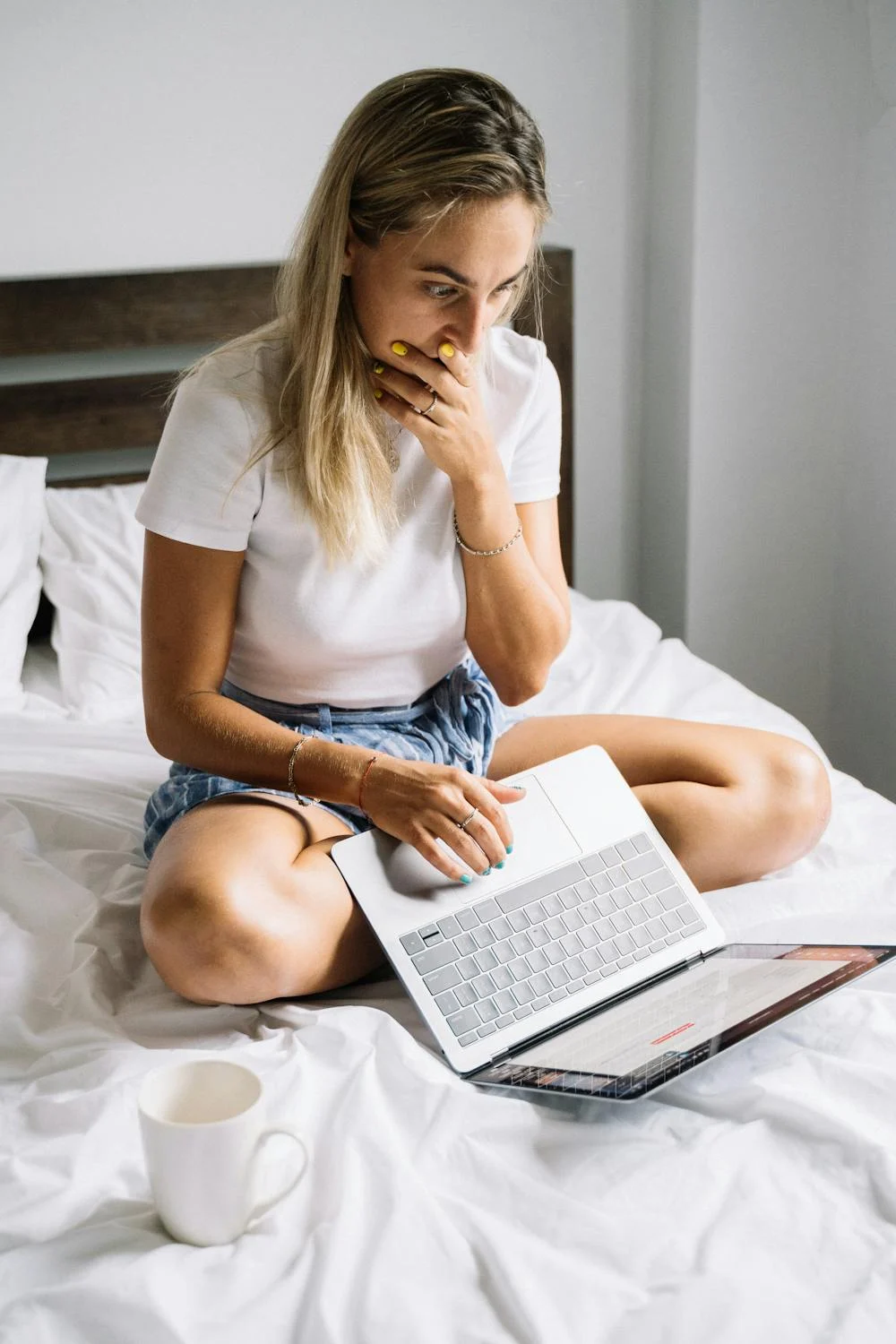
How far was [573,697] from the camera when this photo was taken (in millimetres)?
1820

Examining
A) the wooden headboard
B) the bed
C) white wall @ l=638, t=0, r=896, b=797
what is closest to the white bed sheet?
the bed

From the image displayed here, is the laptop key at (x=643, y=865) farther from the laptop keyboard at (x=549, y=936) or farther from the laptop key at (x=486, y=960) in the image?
the laptop key at (x=486, y=960)

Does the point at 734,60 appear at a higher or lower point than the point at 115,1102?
higher

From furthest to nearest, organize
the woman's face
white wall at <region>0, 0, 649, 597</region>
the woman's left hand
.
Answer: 1. white wall at <region>0, 0, 649, 597</region>
2. the woman's left hand
3. the woman's face

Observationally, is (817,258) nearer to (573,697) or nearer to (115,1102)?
(573,697)

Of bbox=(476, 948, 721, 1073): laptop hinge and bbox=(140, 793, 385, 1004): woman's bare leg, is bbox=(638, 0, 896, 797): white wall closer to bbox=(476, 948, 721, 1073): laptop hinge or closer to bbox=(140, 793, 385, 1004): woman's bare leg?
bbox=(476, 948, 721, 1073): laptop hinge

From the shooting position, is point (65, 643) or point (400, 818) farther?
point (65, 643)

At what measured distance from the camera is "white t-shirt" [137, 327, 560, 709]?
1.24 meters

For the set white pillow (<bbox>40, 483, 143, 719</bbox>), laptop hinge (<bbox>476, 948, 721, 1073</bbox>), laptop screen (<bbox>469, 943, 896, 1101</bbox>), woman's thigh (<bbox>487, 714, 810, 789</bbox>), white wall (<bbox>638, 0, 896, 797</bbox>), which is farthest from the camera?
white wall (<bbox>638, 0, 896, 797</bbox>)

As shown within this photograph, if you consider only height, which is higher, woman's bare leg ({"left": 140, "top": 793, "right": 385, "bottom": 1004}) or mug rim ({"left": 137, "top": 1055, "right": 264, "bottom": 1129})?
mug rim ({"left": 137, "top": 1055, "right": 264, "bottom": 1129})

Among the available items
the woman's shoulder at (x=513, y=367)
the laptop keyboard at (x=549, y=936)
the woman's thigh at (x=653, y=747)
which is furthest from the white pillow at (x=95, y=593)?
the laptop keyboard at (x=549, y=936)

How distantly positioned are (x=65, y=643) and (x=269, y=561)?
0.72m

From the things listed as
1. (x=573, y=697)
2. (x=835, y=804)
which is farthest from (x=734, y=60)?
(x=835, y=804)

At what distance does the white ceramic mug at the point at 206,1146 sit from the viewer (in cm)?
81
